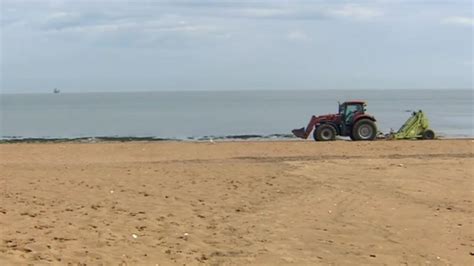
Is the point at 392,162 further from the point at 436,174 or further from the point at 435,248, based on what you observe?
the point at 435,248

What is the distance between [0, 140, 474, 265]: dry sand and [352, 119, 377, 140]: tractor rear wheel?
8136 mm

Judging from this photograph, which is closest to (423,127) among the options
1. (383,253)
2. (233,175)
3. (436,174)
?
(436,174)

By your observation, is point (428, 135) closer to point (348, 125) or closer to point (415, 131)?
point (415, 131)

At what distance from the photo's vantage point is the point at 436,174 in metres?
14.5

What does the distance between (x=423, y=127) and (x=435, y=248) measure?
65.3 ft

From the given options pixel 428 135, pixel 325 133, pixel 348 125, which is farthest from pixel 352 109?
pixel 428 135

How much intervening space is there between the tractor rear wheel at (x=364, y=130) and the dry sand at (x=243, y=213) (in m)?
8.14

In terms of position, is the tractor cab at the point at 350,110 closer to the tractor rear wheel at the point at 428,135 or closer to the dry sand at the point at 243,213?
the tractor rear wheel at the point at 428,135

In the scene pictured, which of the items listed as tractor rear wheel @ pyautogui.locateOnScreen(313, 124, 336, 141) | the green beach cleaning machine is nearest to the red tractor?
tractor rear wheel @ pyautogui.locateOnScreen(313, 124, 336, 141)

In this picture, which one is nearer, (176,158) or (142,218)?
(142,218)

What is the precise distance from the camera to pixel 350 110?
26172 millimetres

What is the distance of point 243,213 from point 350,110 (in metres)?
17.2

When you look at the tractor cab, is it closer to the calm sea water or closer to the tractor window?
the tractor window

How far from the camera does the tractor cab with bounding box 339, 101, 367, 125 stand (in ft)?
84.8
